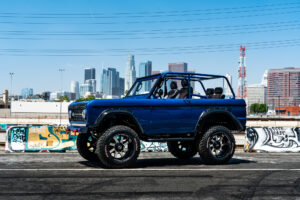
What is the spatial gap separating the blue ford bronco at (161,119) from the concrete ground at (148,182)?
543mm

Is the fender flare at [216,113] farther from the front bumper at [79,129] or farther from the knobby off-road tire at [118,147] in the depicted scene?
the front bumper at [79,129]

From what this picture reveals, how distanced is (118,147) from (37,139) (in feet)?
20.1

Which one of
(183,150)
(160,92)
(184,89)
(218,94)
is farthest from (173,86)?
(183,150)

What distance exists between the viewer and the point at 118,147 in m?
7.61

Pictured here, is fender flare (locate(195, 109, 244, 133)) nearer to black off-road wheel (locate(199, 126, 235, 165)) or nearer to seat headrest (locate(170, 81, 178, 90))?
black off-road wheel (locate(199, 126, 235, 165))

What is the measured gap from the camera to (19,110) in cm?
10938

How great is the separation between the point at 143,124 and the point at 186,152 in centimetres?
246

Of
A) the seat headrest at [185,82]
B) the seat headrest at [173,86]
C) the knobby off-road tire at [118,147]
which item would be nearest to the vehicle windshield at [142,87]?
the seat headrest at [173,86]

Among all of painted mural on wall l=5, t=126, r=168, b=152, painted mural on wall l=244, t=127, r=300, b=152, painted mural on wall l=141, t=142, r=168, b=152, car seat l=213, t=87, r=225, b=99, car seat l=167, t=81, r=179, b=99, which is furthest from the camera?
painted mural on wall l=244, t=127, r=300, b=152

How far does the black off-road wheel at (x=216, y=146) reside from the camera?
8.36 metres

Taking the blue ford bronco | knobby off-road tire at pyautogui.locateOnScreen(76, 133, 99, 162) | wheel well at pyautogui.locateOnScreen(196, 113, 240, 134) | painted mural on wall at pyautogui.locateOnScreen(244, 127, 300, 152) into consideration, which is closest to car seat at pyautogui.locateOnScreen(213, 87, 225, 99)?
the blue ford bronco

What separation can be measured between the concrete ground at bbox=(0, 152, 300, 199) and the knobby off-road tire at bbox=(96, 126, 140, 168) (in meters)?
0.25

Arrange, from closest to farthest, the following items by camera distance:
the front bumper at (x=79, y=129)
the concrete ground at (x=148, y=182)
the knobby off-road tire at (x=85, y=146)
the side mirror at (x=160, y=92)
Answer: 1. the concrete ground at (x=148, y=182)
2. the front bumper at (x=79, y=129)
3. the side mirror at (x=160, y=92)
4. the knobby off-road tire at (x=85, y=146)

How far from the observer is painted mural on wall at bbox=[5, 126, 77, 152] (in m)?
12.6
